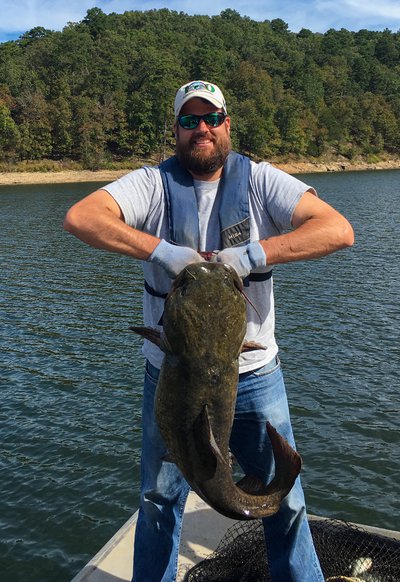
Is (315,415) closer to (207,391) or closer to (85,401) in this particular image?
(85,401)

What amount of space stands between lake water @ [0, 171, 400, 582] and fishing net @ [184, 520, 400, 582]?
3.07 meters

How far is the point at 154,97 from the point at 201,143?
11332 cm

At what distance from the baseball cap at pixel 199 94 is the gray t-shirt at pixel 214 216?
49 centimetres

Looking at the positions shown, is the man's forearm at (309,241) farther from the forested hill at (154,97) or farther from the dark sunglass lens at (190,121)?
the forested hill at (154,97)

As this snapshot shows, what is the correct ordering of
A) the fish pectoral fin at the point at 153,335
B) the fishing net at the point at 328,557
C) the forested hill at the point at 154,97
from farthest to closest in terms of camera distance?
the forested hill at the point at 154,97 → the fishing net at the point at 328,557 → the fish pectoral fin at the point at 153,335

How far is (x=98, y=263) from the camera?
28.9 meters

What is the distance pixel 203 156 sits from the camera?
13.4 ft

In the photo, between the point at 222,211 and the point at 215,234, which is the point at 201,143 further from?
the point at 215,234

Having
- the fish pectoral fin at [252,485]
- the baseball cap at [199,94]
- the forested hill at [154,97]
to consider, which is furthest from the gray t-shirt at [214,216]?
the forested hill at [154,97]

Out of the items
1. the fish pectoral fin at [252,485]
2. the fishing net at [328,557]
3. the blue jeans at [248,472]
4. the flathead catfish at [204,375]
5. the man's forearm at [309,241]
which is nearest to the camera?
the flathead catfish at [204,375]

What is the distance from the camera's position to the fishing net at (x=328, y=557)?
5.25 meters

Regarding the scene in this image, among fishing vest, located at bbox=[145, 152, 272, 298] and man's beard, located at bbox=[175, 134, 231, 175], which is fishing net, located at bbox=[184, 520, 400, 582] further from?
man's beard, located at bbox=[175, 134, 231, 175]

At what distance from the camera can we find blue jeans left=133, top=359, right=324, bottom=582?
4145 millimetres

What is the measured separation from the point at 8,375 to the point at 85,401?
8.47ft
